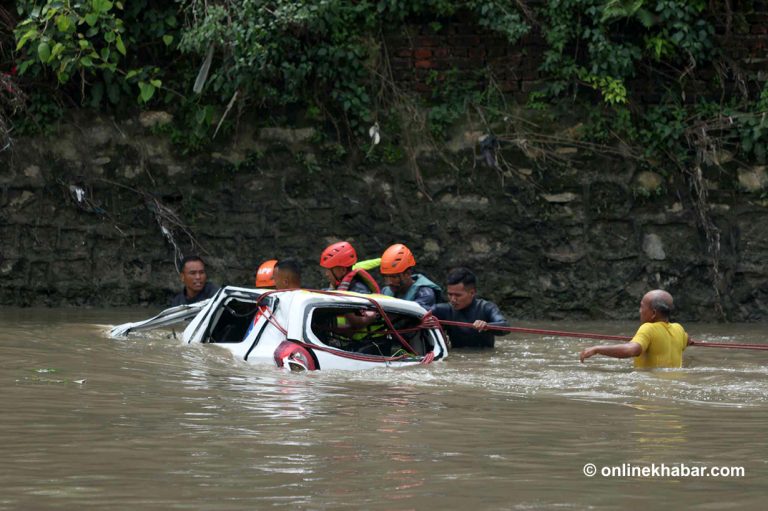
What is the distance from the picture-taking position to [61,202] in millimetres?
15656

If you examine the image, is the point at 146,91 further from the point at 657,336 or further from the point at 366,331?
the point at 657,336

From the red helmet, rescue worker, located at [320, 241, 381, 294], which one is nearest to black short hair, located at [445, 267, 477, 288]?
rescue worker, located at [320, 241, 381, 294]

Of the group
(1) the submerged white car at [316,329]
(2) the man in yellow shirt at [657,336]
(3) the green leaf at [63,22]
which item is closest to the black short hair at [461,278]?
(1) the submerged white car at [316,329]

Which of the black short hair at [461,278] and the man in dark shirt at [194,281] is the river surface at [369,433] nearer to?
the black short hair at [461,278]

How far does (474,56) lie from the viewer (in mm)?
15594

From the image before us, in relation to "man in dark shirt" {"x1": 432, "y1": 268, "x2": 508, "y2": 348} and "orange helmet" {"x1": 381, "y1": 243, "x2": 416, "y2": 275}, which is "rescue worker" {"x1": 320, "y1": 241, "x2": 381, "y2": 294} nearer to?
"orange helmet" {"x1": 381, "y1": 243, "x2": 416, "y2": 275}

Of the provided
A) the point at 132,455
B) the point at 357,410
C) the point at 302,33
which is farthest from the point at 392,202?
the point at 132,455

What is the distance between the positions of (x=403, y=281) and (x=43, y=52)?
523 centimetres

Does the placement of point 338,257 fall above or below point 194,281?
above

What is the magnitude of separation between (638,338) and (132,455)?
512 centimetres

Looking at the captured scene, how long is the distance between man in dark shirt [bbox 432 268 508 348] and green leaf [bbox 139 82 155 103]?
4791 millimetres

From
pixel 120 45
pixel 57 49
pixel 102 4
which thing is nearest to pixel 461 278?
pixel 120 45

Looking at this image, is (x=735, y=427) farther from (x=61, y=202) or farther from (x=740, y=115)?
(x=61, y=202)

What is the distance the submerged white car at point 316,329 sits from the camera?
1016cm
